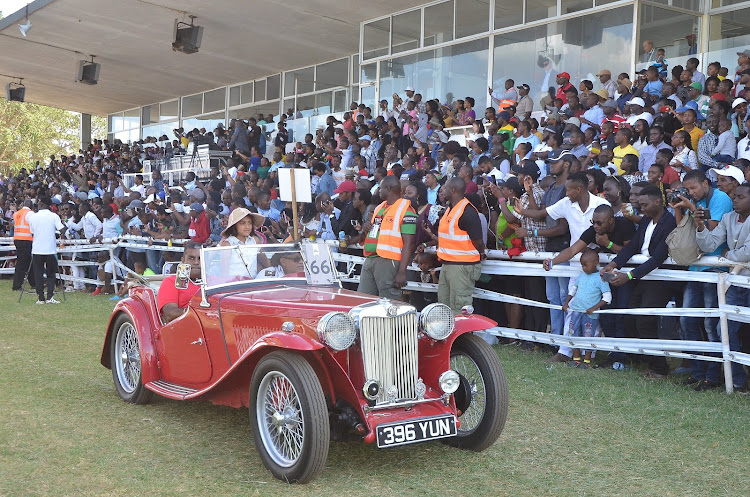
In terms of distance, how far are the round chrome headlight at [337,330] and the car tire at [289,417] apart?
8.1 inches

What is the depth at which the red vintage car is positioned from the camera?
480 cm

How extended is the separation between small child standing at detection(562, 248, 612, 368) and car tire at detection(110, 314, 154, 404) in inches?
175

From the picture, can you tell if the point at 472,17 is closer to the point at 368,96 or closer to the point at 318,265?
the point at 368,96

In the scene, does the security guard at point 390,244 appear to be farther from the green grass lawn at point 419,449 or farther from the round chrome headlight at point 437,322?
the round chrome headlight at point 437,322

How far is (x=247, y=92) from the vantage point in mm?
27859

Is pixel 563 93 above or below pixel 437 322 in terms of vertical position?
above

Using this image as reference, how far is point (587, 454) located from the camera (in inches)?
213

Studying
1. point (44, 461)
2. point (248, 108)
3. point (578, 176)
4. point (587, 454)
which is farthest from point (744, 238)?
point (248, 108)

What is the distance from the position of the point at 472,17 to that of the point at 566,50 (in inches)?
115

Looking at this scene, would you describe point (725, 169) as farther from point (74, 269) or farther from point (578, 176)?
point (74, 269)

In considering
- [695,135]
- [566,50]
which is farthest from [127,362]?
[566,50]

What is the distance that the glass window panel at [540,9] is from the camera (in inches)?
605

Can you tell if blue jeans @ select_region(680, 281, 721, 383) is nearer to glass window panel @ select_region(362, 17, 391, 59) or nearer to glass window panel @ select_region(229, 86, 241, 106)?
glass window panel @ select_region(362, 17, 391, 59)

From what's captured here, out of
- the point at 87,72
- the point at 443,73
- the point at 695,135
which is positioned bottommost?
the point at 695,135
